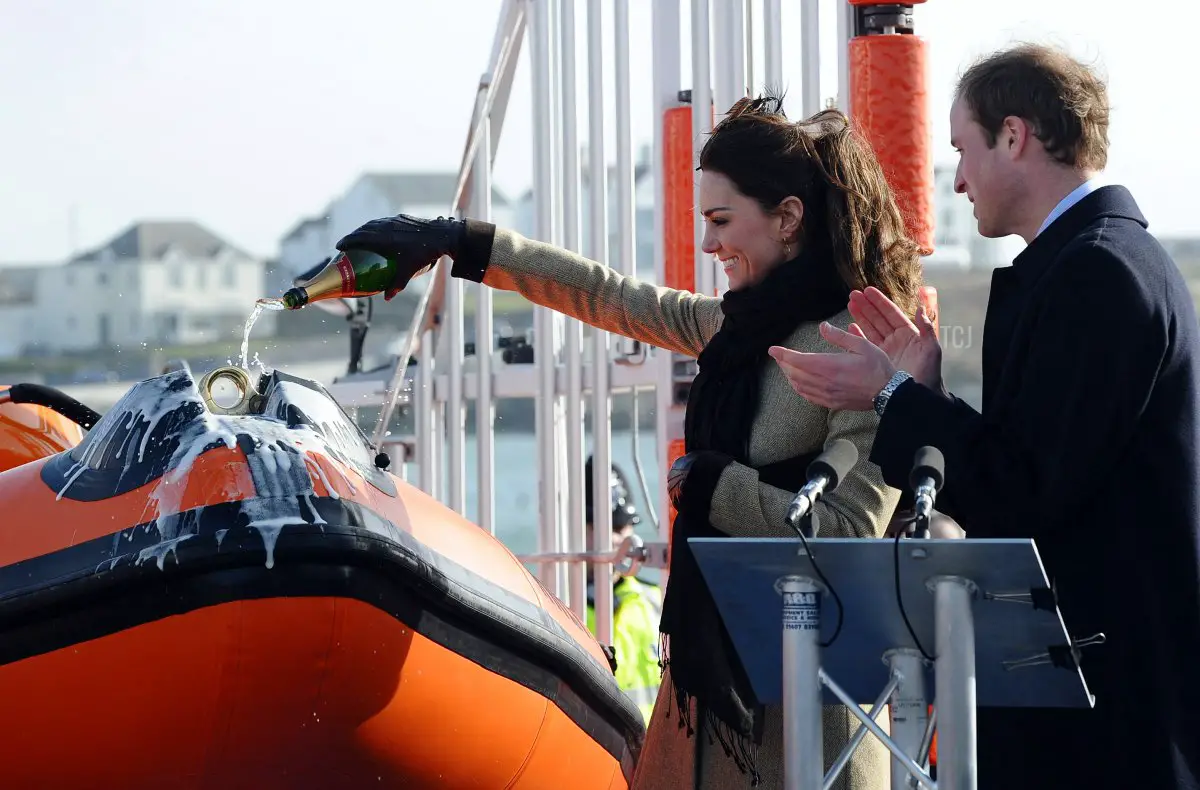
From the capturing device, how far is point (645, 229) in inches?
1021

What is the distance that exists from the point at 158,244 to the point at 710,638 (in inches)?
1999

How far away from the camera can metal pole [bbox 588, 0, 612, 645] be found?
410 cm

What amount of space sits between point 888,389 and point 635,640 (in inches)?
128

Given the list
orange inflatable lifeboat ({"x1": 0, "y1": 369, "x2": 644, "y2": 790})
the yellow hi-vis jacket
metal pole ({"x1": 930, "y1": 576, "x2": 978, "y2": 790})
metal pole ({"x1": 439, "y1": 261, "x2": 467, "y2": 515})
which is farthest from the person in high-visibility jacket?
metal pole ({"x1": 930, "y1": 576, "x2": 978, "y2": 790})

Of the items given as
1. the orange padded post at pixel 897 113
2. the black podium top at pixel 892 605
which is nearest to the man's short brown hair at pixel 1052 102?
the black podium top at pixel 892 605

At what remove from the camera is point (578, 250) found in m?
4.27

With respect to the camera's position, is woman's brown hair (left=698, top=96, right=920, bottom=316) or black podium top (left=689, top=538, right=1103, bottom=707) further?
woman's brown hair (left=698, top=96, right=920, bottom=316)

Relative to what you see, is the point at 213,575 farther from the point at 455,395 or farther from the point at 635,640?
the point at 635,640

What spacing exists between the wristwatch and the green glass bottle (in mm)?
966

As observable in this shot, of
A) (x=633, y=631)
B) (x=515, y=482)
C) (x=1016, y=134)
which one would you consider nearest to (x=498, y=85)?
(x=633, y=631)

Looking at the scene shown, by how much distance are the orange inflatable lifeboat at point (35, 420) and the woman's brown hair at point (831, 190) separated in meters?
1.81

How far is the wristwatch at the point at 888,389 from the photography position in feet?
5.78

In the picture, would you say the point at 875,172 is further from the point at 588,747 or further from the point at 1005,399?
the point at 588,747

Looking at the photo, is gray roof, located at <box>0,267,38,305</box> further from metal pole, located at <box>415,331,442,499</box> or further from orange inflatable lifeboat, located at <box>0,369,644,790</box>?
orange inflatable lifeboat, located at <box>0,369,644,790</box>
